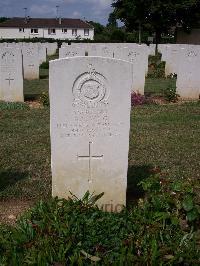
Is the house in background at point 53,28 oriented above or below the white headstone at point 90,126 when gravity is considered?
above

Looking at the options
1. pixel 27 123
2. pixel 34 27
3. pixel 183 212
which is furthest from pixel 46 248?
pixel 34 27

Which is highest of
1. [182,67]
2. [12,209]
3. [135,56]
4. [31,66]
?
[135,56]

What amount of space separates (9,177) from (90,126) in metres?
2.01

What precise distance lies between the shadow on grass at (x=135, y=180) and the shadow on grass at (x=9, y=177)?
1.55 meters

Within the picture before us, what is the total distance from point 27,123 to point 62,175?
482 cm

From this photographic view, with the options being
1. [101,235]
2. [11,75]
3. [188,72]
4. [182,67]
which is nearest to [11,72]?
[11,75]

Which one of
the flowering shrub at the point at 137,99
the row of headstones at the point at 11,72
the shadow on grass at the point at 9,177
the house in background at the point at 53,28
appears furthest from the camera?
the house in background at the point at 53,28

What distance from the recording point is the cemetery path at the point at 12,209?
15.6 feet

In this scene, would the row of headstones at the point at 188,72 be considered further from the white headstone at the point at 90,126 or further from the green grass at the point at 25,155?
the white headstone at the point at 90,126

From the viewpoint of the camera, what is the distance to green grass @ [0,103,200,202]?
5.83 m

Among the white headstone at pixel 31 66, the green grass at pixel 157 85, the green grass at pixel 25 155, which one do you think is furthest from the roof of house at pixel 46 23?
the green grass at pixel 25 155

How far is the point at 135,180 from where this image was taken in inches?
227

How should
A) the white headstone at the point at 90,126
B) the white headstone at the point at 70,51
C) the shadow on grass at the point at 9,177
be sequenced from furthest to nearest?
the white headstone at the point at 70,51, the shadow on grass at the point at 9,177, the white headstone at the point at 90,126

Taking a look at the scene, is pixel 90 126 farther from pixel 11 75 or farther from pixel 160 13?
pixel 160 13
